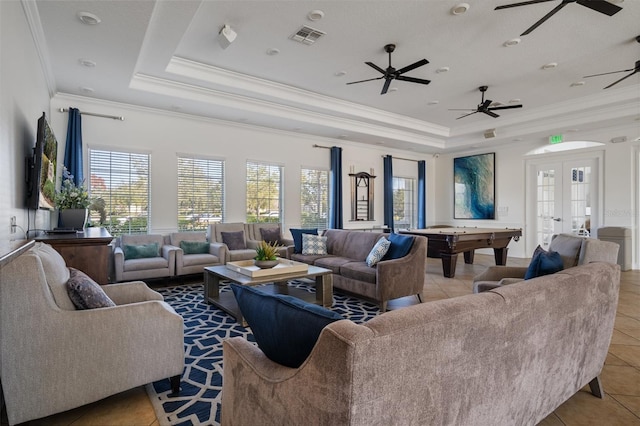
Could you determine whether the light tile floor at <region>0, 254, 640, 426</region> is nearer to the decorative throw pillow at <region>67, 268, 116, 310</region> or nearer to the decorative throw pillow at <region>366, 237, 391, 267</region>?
the decorative throw pillow at <region>67, 268, 116, 310</region>

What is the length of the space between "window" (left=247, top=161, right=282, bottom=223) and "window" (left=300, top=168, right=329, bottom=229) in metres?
0.59

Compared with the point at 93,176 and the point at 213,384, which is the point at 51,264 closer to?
the point at 213,384

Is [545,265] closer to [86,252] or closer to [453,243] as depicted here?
[453,243]

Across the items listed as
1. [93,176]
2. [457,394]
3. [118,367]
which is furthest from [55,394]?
[93,176]

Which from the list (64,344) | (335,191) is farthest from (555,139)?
(64,344)

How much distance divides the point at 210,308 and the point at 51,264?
2203 millimetres

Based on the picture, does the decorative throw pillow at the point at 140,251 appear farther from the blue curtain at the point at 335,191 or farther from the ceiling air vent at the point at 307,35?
the blue curtain at the point at 335,191

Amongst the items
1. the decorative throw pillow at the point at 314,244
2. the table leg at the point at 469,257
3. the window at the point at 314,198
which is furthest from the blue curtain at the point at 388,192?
the decorative throw pillow at the point at 314,244

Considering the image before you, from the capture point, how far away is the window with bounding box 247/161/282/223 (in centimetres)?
686

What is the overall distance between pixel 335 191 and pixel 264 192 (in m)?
1.70

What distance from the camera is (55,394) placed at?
5.63 ft

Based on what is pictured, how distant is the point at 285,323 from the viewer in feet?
3.79

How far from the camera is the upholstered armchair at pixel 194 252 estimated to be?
5027 mm

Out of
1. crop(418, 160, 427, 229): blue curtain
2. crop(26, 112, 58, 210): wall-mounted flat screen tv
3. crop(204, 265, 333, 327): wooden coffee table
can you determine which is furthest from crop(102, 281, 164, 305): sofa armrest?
crop(418, 160, 427, 229): blue curtain
